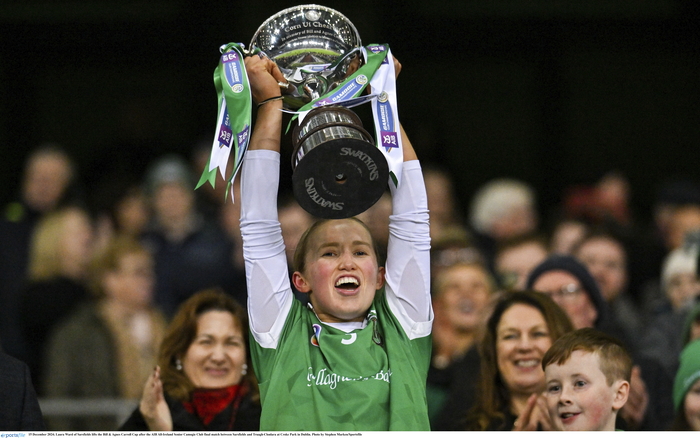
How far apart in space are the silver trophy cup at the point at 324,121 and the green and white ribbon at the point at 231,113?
0.52 ft

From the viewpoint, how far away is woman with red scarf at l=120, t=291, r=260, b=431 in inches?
172

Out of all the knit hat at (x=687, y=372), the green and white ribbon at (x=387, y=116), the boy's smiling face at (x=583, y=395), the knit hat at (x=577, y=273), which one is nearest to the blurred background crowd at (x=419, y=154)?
the knit hat at (x=577, y=273)

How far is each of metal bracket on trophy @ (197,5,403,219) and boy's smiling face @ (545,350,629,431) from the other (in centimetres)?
91

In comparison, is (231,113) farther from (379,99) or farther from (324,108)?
(379,99)

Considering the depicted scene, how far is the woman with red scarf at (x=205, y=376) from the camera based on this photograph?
4.38 metres

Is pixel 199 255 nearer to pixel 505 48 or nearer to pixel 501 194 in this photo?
pixel 501 194

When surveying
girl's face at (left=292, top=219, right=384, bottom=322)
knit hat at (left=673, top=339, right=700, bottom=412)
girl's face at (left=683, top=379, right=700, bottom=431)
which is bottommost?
girl's face at (left=683, top=379, right=700, bottom=431)

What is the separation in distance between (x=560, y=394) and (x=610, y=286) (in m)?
2.74

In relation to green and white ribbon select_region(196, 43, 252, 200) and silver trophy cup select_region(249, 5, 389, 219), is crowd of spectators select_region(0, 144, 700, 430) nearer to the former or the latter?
silver trophy cup select_region(249, 5, 389, 219)

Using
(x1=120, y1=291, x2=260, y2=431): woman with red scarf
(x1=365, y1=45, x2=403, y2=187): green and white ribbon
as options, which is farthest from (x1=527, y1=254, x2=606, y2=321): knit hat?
(x1=365, y1=45, x2=403, y2=187): green and white ribbon

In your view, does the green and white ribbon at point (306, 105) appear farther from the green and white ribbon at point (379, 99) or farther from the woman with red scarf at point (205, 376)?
the woman with red scarf at point (205, 376)

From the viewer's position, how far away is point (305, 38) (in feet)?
12.6

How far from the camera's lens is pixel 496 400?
4.66 metres

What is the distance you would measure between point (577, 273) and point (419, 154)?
3.73 m
